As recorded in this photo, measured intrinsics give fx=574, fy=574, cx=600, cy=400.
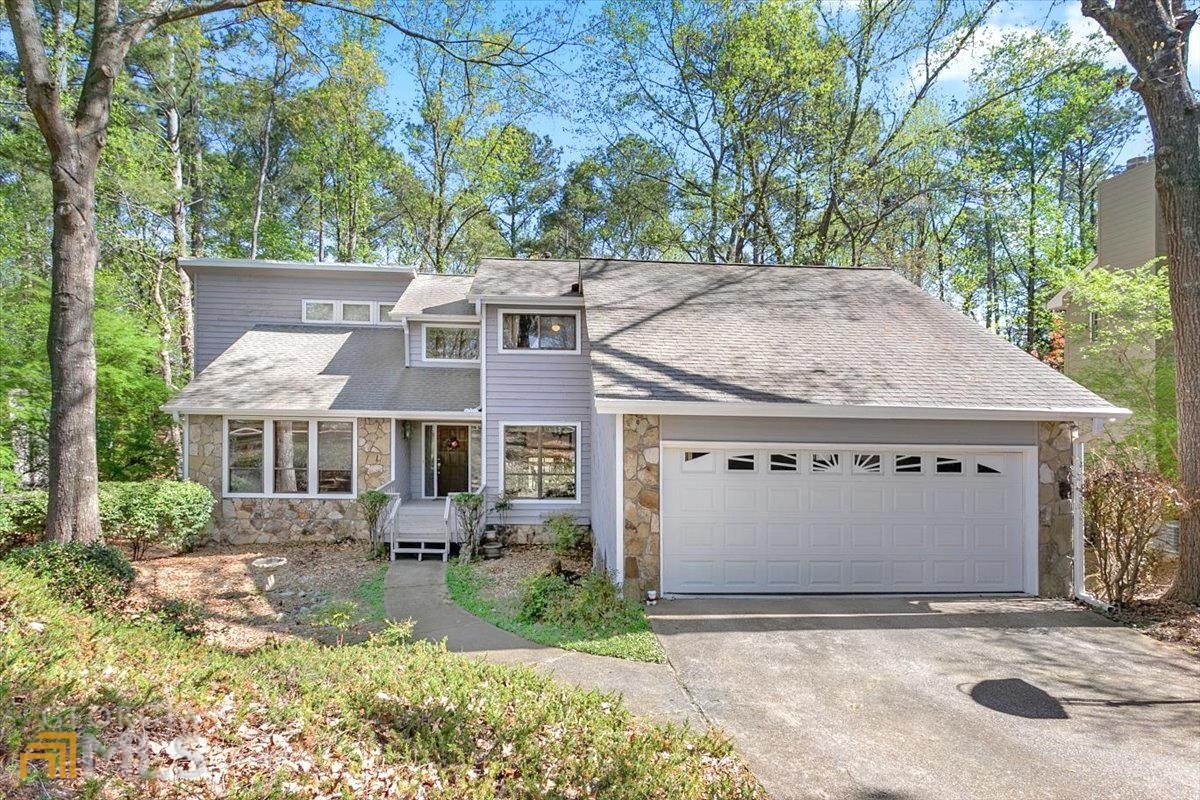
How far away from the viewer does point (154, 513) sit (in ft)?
32.1

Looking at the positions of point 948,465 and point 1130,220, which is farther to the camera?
point 1130,220

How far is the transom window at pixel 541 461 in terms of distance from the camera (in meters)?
11.4

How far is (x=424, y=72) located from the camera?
19.0 metres

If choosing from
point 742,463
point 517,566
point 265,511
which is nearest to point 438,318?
point 265,511

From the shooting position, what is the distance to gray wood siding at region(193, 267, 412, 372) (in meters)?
14.0

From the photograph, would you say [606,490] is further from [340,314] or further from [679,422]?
[340,314]

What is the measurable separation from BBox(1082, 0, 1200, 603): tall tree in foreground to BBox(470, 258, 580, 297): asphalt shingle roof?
8.58 meters

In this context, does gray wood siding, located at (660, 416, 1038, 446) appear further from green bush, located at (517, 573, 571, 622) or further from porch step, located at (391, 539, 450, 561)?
porch step, located at (391, 539, 450, 561)

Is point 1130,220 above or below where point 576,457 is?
above

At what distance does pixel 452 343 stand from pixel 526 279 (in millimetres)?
2393

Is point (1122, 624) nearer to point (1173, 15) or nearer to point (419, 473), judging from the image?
point (1173, 15)

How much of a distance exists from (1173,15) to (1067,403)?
5.04 metres

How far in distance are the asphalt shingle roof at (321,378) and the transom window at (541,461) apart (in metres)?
1.38

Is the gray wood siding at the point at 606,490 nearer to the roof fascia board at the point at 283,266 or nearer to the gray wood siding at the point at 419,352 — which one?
the gray wood siding at the point at 419,352
